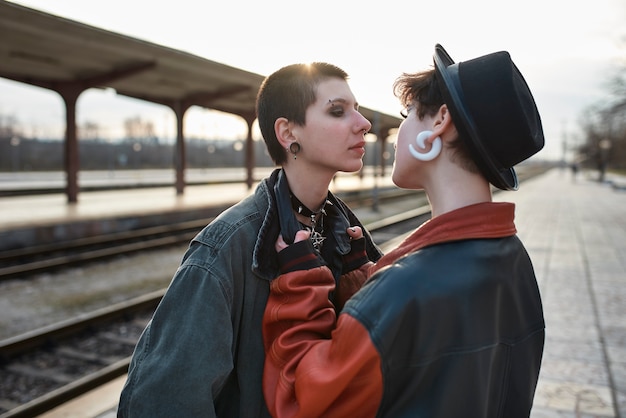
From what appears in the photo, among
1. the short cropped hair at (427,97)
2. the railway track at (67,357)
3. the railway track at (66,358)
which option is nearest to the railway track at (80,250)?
the railway track at (67,357)

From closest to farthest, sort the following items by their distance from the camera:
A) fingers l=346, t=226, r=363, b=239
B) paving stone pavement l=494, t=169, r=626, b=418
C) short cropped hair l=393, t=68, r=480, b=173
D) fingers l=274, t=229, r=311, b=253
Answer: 1. short cropped hair l=393, t=68, r=480, b=173
2. fingers l=274, t=229, r=311, b=253
3. fingers l=346, t=226, r=363, b=239
4. paving stone pavement l=494, t=169, r=626, b=418

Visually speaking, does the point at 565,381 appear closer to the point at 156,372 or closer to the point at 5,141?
the point at 156,372

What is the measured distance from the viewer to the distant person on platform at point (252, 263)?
1401 millimetres

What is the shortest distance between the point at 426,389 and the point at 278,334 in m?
0.45

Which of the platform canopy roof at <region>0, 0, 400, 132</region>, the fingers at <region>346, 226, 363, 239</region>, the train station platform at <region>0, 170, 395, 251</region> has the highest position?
the platform canopy roof at <region>0, 0, 400, 132</region>

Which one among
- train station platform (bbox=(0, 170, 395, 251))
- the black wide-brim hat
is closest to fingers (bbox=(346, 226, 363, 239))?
the black wide-brim hat

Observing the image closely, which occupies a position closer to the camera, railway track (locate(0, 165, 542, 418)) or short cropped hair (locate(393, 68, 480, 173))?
short cropped hair (locate(393, 68, 480, 173))

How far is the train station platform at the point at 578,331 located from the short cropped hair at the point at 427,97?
10.1 feet

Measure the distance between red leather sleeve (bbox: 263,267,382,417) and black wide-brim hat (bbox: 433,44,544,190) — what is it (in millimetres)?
504

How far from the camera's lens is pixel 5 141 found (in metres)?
49.6

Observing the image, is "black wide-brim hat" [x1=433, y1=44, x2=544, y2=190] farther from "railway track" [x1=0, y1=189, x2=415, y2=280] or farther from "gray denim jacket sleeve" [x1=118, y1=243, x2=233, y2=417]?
"railway track" [x1=0, y1=189, x2=415, y2=280]

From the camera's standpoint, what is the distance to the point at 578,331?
5801 mm

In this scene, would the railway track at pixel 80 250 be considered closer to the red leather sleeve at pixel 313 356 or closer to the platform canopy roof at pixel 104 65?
the platform canopy roof at pixel 104 65

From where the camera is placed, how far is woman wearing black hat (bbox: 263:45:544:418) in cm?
115
